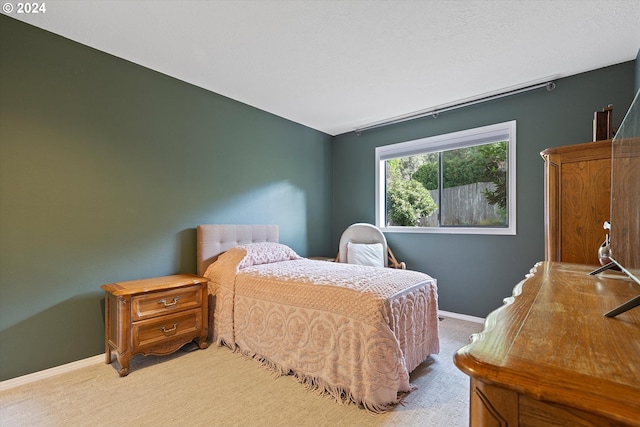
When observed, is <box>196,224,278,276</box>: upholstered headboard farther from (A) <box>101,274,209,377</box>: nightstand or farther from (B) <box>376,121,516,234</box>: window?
(B) <box>376,121,516,234</box>: window

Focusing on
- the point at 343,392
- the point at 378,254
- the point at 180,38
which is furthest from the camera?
the point at 378,254

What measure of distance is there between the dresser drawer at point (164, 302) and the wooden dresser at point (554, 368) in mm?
2368

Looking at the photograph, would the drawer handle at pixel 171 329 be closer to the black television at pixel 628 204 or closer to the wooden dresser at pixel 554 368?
the wooden dresser at pixel 554 368

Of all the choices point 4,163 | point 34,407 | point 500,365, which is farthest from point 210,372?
point 500,365

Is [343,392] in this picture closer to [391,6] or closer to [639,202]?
[639,202]

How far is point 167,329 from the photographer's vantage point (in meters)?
2.37

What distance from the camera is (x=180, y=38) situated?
7.35ft

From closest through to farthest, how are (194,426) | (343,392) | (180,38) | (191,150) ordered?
(194,426) → (343,392) → (180,38) → (191,150)

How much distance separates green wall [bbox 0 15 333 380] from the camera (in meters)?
2.05

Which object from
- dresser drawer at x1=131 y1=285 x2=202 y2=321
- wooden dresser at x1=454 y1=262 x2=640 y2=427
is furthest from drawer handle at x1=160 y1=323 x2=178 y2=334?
wooden dresser at x1=454 y1=262 x2=640 y2=427

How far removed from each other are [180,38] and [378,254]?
3.08 metres

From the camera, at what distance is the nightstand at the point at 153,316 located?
7.01 ft

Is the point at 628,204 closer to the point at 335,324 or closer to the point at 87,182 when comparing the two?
the point at 335,324

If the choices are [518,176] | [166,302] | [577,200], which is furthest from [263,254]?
[518,176]
